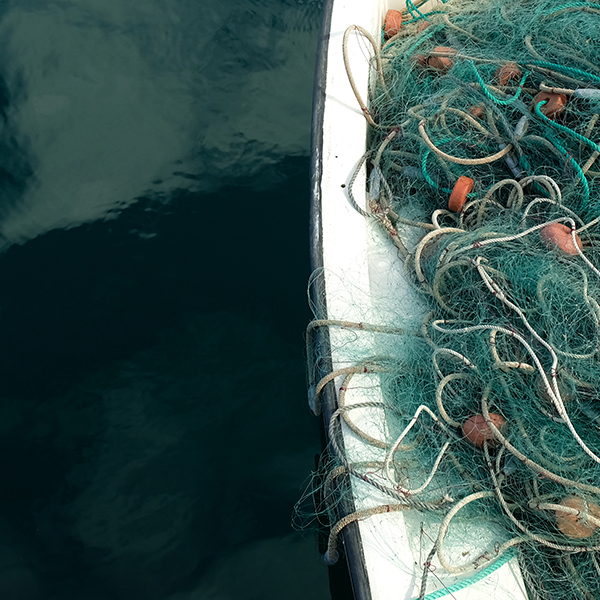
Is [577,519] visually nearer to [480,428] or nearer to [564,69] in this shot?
[480,428]

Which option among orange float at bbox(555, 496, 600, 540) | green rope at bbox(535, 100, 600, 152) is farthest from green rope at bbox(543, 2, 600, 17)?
orange float at bbox(555, 496, 600, 540)

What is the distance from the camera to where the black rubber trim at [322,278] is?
6.92ft

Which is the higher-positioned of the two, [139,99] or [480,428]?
[139,99]

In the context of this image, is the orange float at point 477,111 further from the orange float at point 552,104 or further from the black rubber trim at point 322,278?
the black rubber trim at point 322,278

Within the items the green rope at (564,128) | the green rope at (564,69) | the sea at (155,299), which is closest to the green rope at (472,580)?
the sea at (155,299)

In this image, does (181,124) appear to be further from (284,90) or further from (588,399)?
(588,399)

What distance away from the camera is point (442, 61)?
121 inches

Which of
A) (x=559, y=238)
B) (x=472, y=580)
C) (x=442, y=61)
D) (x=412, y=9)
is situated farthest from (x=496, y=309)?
(x=412, y=9)

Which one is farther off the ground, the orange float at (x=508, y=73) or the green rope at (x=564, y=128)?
the orange float at (x=508, y=73)

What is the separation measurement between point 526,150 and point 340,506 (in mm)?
1861

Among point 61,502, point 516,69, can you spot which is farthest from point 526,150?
point 61,502

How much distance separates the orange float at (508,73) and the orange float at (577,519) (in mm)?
1997

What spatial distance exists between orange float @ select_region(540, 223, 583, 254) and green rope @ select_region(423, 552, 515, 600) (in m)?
1.21

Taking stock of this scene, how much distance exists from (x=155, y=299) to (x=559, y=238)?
2322mm
